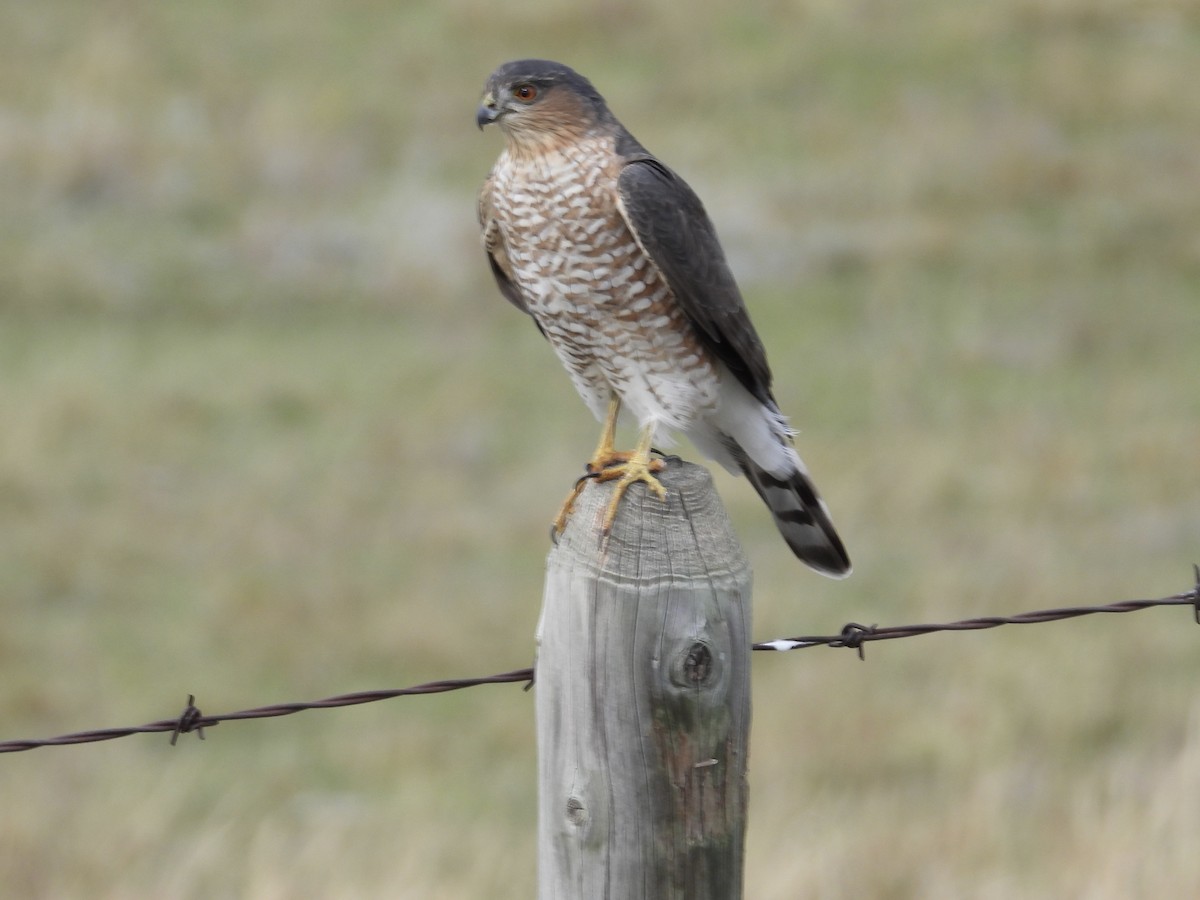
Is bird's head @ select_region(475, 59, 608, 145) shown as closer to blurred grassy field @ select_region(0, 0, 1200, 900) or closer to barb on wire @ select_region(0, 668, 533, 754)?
barb on wire @ select_region(0, 668, 533, 754)

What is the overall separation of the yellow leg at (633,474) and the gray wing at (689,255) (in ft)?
1.21

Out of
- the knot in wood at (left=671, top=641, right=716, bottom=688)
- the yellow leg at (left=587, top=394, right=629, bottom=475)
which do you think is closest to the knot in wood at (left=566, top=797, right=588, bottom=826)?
the knot in wood at (left=671, top=641, right=716, bottom=688)

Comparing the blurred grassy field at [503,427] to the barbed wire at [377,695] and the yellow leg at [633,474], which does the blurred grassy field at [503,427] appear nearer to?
the barbed wire at [377,695]

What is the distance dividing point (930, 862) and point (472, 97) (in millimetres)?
12300

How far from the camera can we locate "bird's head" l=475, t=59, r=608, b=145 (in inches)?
153

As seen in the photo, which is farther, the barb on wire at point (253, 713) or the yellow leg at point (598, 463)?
the yellow leg at point (598, 463)

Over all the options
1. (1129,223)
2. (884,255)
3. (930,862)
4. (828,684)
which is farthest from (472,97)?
(930,862)

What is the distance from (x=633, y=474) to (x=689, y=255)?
99 cm

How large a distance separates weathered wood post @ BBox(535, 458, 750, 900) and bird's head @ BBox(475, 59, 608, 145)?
162cm

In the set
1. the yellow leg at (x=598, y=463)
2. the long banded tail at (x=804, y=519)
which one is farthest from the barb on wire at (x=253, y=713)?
the long banded tail at (x=804, y=519)

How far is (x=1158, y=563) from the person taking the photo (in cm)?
880

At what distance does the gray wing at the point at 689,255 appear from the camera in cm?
371

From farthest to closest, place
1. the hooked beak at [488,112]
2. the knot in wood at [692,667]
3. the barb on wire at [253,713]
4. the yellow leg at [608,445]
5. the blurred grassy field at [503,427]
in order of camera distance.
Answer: the blurred grassy field at [503,427], the hooked beak at [488,112], the yellow leg at [608,445], the barb on wire at [253,713], the knot in wood at [692,667]

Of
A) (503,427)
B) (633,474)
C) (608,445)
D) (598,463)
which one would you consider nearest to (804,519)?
(608,445)
